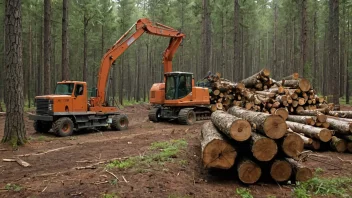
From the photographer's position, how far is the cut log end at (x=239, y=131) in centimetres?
515

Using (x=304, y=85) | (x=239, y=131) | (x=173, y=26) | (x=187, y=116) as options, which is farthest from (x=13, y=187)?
(x=173, y=26)

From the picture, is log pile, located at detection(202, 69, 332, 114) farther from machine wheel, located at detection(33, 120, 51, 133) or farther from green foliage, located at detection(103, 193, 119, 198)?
machine wheel, located at detection(33, 120, 51, 133)

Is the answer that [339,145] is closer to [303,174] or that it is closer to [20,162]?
[303,174]

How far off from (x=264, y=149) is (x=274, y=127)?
18.5 inches

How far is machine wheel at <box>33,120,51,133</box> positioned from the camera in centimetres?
1134

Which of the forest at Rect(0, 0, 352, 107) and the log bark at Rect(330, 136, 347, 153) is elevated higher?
the forest at Rect(0, 0, 352, 107)

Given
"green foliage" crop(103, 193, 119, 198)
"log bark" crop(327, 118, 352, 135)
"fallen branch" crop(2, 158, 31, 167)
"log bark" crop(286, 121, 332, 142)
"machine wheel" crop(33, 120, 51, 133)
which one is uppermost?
"log bark" crop(327, 118, 352, 135)

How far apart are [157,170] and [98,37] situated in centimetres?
2632

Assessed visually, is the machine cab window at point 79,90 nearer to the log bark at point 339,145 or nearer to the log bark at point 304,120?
the log bark at point 304,120

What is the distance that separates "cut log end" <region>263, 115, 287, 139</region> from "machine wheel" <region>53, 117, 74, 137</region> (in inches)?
319

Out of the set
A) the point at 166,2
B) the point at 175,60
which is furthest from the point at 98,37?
the point at 175,60

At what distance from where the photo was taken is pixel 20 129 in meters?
8.22

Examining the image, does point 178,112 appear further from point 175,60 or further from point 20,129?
point 175,60

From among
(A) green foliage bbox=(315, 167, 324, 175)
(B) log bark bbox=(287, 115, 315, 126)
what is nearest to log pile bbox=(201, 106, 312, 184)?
(A) green foliage bbox=(315, 167, 324, 175)
